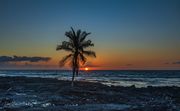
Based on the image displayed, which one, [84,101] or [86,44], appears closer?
[84,101]

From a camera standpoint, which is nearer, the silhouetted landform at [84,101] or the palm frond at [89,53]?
the silhouetted landform at [84,101]

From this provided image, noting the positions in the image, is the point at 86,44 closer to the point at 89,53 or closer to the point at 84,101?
the point at 89,53

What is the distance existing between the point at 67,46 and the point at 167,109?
27.6 m

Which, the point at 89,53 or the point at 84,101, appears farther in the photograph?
the point at 89,53

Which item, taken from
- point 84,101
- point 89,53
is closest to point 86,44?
point 89,53

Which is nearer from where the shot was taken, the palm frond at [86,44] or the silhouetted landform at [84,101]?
the silhouetted landform at [84,101]

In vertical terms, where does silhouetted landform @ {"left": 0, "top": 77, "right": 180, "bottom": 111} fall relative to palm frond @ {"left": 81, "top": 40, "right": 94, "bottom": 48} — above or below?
below

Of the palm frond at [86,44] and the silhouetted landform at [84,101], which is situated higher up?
the palm frond at [86,44]

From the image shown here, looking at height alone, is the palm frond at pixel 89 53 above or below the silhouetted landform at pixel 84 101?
above

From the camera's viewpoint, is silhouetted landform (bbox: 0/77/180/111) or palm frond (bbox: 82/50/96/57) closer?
silhouetted landform (bbox: 0/77/180/111)

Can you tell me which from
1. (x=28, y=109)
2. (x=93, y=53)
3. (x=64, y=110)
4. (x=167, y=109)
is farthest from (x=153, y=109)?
(x=93, y=53)

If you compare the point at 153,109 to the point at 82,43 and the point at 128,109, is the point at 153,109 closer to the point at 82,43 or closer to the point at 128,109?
the point at 128,109

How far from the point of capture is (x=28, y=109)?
82.8 ft

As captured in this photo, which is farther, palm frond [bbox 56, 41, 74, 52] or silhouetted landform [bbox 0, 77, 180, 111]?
palm frond [bbox 56, 41, 74, 52]
